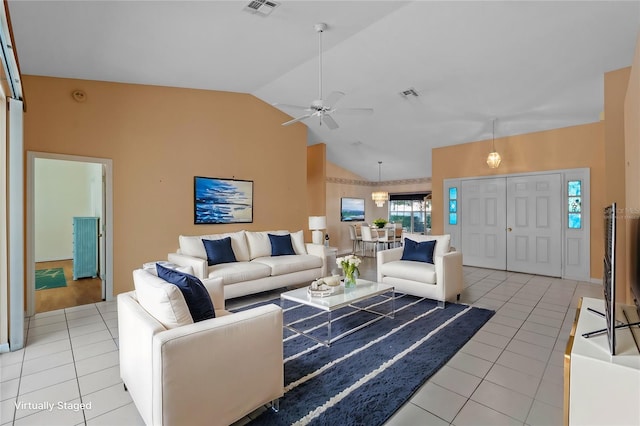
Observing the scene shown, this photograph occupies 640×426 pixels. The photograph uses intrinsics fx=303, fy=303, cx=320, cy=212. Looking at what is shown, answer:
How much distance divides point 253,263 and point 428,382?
288 cm

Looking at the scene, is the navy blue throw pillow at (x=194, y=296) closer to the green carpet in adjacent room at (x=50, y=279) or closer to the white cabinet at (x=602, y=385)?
the white cabinet at (x=602, y=385)

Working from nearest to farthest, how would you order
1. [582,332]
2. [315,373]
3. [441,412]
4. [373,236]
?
[582,332]
[441,412]
[315,373]
[373,236]

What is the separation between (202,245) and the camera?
4.38 metres

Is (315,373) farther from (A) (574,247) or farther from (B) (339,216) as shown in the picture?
(B) (339,216)

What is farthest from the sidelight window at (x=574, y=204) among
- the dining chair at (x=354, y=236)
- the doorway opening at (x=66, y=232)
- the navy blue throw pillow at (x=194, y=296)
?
the doorway opening at (x=66, y=232)

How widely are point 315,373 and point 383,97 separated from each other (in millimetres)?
4592

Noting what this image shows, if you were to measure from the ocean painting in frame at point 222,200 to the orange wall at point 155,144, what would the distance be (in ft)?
0.36

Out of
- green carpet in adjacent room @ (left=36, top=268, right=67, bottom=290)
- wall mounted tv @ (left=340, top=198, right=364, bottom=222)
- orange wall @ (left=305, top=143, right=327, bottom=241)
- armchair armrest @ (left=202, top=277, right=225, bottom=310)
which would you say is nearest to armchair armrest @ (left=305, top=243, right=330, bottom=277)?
armchair armrest @ (left=202, top=277, right=225, bottom=310)

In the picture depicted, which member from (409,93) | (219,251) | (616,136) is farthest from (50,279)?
(616,136)

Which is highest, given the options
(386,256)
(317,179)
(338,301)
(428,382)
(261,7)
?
(261,7)

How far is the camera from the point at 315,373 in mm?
2363

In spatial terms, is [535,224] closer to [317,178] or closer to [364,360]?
[317,178]

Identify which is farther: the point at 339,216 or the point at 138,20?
the point at 339,216

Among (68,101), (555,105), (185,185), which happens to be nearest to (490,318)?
(555,105)
